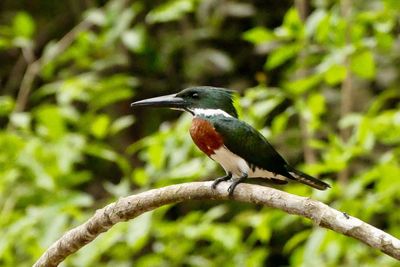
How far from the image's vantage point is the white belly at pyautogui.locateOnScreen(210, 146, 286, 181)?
1.46 m

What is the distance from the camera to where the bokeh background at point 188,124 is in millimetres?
2650

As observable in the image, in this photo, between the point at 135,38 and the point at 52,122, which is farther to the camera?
the point at 135,38

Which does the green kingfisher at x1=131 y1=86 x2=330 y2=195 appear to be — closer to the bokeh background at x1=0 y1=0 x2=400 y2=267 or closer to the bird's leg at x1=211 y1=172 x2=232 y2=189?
the bird's leg at x1=211 y1=172 x2=232 y2=189

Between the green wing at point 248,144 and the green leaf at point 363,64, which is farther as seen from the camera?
the green leaf at point 363,64

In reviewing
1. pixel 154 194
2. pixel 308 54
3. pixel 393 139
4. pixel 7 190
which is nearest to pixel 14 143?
pixel 7 190

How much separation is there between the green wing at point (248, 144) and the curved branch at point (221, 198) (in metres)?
0.08

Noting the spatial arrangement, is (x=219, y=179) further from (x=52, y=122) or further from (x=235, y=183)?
(x=52, y=122)

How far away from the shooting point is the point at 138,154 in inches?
154

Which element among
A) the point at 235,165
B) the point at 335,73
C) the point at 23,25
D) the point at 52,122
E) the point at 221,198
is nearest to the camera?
the point at 221,198

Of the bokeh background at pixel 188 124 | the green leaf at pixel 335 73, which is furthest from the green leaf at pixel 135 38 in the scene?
the green leaf at pixel 335 73

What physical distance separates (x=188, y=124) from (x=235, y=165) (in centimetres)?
122

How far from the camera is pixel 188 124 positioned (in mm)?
2688

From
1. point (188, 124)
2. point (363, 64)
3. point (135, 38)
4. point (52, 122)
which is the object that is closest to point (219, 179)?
point (188, 124)

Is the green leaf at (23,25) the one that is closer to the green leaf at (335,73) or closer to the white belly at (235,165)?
the green leaf at (335,73)
